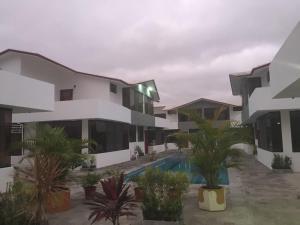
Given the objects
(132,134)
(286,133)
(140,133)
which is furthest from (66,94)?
(286,133)

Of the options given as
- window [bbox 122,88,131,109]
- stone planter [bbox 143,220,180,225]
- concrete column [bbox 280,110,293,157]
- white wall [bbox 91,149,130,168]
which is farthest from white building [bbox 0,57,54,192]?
window [bbox 122,88,131,109]

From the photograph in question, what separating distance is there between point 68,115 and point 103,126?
8.94 ft

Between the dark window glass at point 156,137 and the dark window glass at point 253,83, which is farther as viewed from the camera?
the dark window glass at point 156,137

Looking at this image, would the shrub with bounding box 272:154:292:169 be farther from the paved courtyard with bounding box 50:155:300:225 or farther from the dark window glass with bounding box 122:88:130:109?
the dark window glass with bounding box 122:88:130:109

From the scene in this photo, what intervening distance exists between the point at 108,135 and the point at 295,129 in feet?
36.5

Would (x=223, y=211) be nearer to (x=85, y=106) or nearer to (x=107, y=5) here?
(x=107, y=5)

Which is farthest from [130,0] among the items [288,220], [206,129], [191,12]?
[288,220]

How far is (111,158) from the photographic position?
20812 millimetres

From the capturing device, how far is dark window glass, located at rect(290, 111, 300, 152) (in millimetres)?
15609

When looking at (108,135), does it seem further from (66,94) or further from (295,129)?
(295,129)

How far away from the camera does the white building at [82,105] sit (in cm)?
1730

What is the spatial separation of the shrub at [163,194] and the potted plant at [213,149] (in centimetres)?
118

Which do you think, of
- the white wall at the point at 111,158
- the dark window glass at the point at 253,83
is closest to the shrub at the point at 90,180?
the white wall at the point at 111,158

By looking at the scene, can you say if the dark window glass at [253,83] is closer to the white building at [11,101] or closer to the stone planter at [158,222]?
the white building at [11,101]
